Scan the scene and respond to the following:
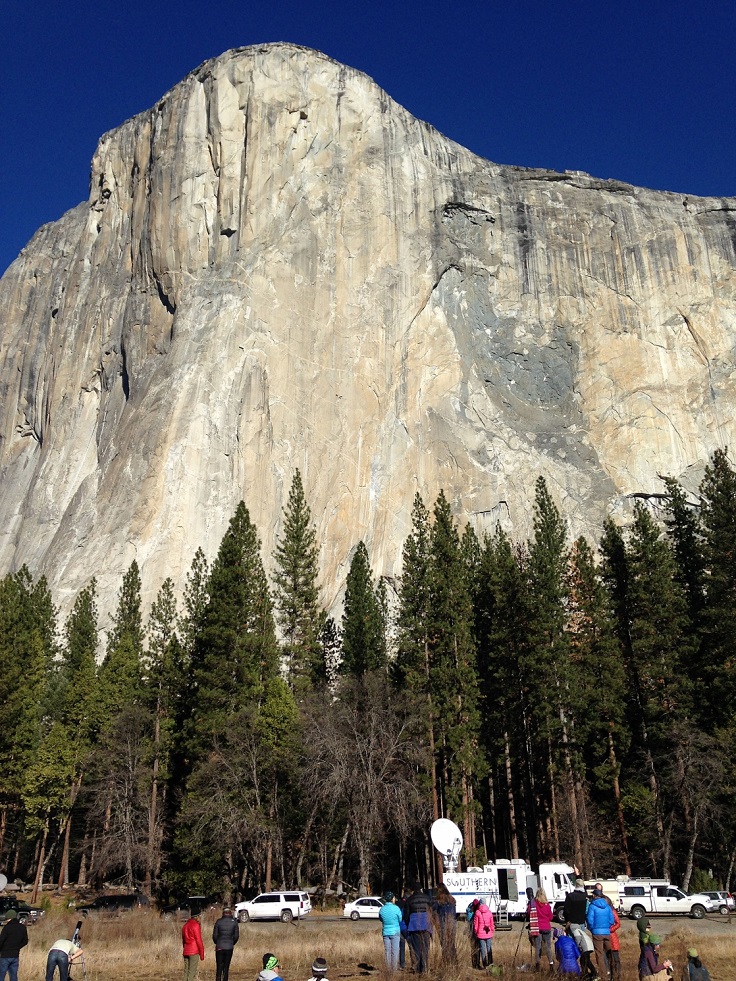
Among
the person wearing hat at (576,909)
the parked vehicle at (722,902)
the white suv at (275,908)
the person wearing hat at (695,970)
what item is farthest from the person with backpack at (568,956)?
the parked vehicle at (722,902)

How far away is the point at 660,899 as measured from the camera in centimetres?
2645

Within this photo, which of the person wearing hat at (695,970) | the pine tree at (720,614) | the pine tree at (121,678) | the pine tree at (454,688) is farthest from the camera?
the pine tree at (121,678)

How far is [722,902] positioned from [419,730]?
11.8 m

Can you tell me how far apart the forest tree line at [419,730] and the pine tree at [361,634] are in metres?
0.14

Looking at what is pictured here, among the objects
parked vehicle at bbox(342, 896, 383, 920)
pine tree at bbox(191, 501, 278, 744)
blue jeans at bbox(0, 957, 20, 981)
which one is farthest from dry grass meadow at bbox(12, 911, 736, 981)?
pine tree at bbox(191, 501, 278, 744)

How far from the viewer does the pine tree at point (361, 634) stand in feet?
137

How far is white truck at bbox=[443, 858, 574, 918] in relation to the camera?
22938mm

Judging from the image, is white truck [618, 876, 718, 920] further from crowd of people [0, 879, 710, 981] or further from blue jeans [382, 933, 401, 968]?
blue jeans [382, 933, 401, 968]

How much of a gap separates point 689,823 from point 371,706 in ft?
42.7

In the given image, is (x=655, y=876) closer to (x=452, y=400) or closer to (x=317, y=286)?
(x=452, y=400)

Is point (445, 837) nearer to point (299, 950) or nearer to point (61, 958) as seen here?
point (299, 950)

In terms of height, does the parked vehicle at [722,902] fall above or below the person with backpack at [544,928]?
below

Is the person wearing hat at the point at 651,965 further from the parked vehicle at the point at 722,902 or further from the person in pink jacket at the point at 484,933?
the parked vehicle at the point at 722,902

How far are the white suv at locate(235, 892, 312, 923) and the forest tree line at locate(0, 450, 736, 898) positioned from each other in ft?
11.3
